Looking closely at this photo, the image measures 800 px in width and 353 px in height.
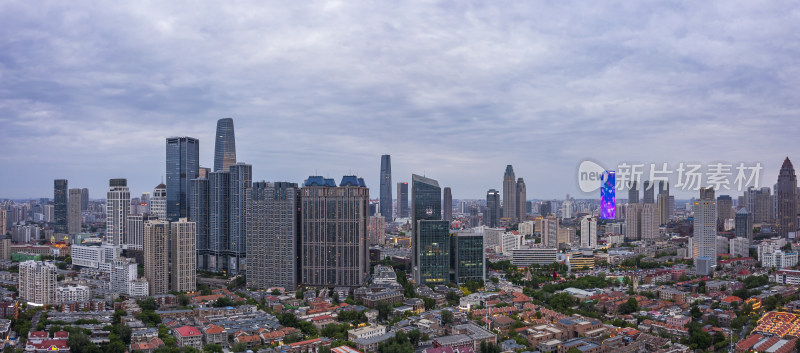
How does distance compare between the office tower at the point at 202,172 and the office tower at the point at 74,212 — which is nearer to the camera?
the office tower at the point at 202,172

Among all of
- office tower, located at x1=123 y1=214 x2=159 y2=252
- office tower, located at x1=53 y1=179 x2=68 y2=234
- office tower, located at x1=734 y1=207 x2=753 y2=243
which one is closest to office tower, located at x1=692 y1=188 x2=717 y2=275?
office tower, located at x1=734 y1=207 x2=753 y2=243

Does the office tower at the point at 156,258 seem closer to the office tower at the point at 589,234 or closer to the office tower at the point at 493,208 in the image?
the office tower at the point at 589,234

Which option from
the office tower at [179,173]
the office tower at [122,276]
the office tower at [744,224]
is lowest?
the office tower at [122,276]

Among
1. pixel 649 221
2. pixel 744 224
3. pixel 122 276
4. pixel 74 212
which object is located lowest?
pixel 122 276

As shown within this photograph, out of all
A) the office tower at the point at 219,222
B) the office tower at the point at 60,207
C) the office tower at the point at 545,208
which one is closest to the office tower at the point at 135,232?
the office tower at the point at 219,222

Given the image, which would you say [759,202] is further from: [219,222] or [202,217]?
[202,217]

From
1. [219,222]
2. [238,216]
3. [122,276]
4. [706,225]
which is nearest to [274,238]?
[122,276]

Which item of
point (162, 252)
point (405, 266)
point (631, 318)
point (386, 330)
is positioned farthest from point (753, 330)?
point (162, 252)
